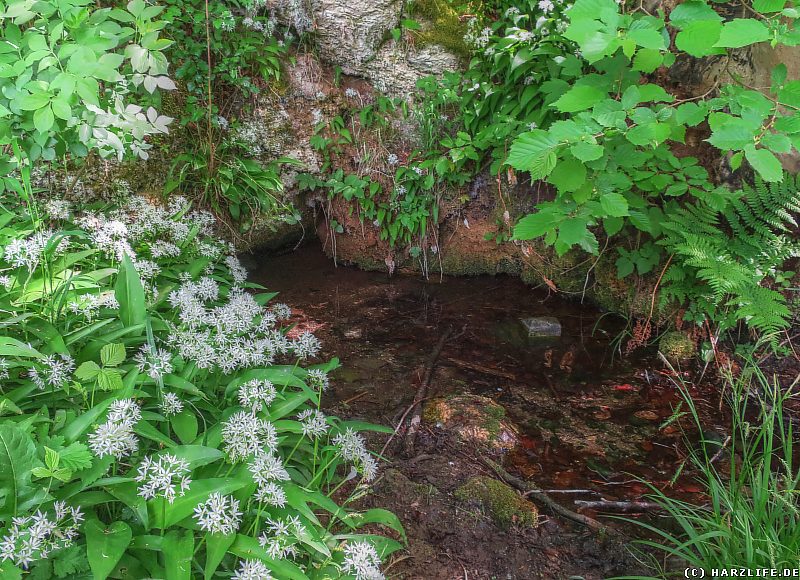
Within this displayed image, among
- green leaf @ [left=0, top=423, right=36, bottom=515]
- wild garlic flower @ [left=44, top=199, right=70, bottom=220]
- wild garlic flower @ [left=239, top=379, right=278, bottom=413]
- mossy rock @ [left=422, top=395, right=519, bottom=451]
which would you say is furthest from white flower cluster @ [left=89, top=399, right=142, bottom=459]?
mossy rock @ [left=422, top=395, right=519, bottom=451]

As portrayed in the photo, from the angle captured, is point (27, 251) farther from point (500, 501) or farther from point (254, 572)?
point (500, 501)

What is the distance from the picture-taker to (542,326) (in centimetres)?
407

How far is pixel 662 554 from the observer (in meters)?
2.21

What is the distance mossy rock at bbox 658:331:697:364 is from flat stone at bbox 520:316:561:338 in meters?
0.76

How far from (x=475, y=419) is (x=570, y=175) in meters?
1.48

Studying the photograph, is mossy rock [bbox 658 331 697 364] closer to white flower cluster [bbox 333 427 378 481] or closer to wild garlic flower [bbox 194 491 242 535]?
white flower cluster [bbox 333 427 378 481]

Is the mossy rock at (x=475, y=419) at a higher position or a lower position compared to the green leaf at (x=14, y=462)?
lower

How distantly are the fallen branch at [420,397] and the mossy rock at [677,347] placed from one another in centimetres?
158

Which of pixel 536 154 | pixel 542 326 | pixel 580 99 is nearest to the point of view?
pixel 536 154

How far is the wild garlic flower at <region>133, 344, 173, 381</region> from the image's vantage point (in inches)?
70.2

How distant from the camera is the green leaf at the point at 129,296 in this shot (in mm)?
2112

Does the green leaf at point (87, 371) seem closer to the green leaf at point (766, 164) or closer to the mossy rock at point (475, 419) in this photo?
the mossy rock at point (475, 419)

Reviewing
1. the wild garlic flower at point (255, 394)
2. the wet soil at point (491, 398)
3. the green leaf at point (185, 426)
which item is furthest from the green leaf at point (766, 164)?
the green leaf at point (185, 426)

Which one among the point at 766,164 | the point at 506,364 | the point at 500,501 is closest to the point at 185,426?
the point at 500,501
